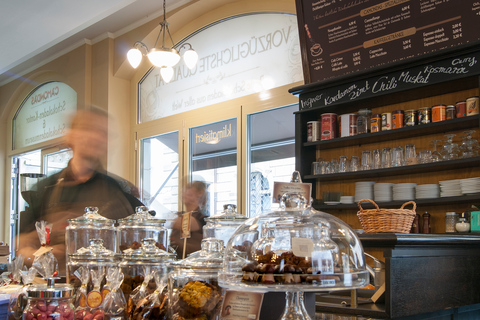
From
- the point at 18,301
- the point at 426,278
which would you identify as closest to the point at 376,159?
the point at 426,278

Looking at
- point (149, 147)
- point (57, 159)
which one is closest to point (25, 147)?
point (57, 159)

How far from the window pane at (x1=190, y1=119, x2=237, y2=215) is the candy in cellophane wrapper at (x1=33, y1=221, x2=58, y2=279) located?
2.94m

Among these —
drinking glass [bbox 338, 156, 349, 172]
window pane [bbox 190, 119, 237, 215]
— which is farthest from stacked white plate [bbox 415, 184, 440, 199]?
window pane [bbox 190, 119, 237, 215]

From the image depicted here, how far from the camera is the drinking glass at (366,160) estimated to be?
362cm

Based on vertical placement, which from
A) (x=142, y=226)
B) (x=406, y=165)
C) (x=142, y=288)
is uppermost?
(x=406, y=165)

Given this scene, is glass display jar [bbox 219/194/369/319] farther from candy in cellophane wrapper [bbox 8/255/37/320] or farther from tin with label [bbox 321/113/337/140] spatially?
tin with label [bbox 321/113/337/140]

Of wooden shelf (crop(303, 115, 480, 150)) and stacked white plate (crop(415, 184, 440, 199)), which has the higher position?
wooden shelf (crop(303, 115, 480, 150))

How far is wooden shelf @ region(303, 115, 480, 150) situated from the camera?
3.21m

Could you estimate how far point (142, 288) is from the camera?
5.42 feet

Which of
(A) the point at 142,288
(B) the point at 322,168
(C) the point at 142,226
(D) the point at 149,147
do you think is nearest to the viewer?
(A) the point at 142,288

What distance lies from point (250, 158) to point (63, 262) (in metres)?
2.95

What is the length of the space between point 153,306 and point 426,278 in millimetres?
1046

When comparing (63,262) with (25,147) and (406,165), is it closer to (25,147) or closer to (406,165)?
(406,165)

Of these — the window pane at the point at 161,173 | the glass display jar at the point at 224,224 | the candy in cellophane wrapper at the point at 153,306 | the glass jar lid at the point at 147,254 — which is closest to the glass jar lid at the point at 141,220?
the glass display jar at the point at 224,224
